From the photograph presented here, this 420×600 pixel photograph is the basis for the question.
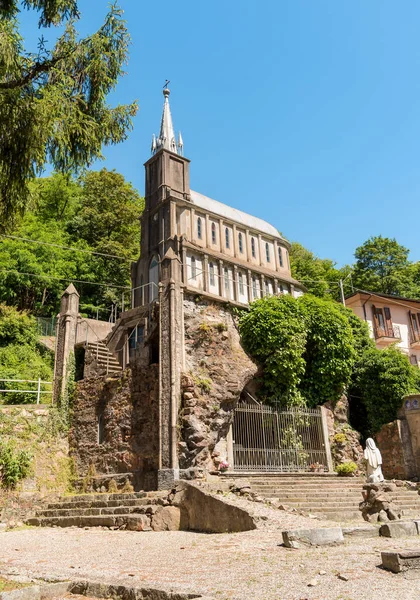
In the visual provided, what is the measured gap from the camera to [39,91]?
10.0 metres

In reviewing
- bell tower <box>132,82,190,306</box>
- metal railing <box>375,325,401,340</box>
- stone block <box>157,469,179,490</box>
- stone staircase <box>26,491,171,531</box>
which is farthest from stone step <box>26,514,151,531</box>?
metal railing <box>375,325,401,340</box>

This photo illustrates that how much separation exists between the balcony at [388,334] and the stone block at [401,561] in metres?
29.6

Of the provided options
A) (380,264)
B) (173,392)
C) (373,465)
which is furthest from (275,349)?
(380,264)

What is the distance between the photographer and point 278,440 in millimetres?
19547

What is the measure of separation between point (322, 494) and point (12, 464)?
409 inches

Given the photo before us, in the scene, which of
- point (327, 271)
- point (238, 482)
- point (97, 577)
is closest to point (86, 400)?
point (238, 482)

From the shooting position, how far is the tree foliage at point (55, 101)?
9.59 meters

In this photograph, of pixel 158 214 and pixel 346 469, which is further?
pixel 158 214

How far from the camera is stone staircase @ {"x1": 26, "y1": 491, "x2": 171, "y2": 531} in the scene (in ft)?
43.0

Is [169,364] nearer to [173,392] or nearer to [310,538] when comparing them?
[173,392]

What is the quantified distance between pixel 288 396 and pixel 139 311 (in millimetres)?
7122

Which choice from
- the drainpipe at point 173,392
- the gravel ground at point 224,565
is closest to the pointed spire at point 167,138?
the drainpipe at point 173,392

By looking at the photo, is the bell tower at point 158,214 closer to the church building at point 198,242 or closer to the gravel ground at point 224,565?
the church building at point 198,242

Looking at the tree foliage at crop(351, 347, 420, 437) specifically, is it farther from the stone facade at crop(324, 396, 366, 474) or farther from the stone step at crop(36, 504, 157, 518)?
the stone step at crop(36, 504, 157, 518)
